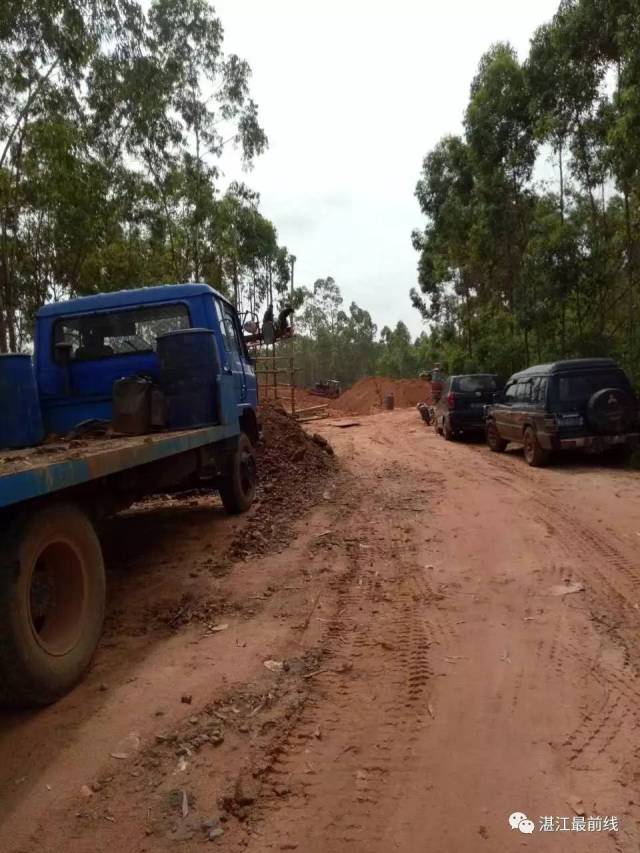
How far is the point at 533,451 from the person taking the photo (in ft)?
37.1

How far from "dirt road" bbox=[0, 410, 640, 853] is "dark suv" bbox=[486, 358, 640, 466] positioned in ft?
14.4

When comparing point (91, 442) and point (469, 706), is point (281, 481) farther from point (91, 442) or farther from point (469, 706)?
point (469, 706)

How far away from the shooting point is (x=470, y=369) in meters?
25.6

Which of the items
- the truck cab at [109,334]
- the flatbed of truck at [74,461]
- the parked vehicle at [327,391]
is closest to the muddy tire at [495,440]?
the truck cab at [109,334]

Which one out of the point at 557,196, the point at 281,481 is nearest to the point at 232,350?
the point at 281,481

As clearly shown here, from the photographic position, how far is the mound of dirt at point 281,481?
6.55 m

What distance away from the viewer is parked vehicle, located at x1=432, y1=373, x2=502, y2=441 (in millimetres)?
16422

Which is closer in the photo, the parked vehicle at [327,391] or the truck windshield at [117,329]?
the truck windshield at [117,329]

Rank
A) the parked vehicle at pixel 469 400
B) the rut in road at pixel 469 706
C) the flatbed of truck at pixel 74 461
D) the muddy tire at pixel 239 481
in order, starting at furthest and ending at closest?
the parked vehicle at pixel 469 400
the muddy tire at pixel 239 481
the flatbed of truck at pixel 74 461
the rut in road at pixel 469 706

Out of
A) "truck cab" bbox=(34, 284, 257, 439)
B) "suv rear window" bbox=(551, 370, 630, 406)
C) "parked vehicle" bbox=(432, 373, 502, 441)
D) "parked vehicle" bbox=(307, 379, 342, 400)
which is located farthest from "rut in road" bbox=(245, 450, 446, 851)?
"parked vehicle" bbox=(307, 379, 342, 400)

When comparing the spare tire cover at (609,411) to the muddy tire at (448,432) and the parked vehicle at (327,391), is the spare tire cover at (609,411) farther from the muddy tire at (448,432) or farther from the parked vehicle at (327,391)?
the parked vehicle at (327,391)

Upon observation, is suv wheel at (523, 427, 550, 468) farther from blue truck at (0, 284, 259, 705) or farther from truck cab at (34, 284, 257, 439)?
truck cab at (34, 284, 257, 439)

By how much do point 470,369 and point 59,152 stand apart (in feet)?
57.2

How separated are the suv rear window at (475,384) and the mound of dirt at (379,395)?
23.2 m
